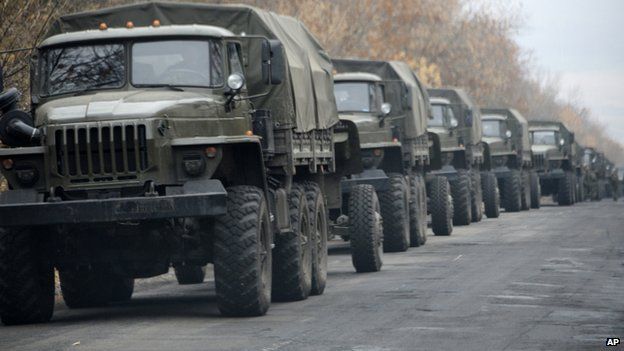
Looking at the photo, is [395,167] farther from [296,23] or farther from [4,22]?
[4,22]

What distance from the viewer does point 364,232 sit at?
19.6 meters

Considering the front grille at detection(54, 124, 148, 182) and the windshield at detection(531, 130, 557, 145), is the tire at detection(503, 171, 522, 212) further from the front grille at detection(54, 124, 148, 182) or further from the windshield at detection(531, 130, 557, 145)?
the front grille at detection(54, 124, 148, 182)

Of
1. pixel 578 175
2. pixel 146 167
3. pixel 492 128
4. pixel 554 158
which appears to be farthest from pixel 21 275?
pixel 578 175

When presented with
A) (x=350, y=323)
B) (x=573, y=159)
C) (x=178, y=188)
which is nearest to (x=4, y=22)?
(x=178, y=188)

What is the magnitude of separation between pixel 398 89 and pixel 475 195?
9.33 metres

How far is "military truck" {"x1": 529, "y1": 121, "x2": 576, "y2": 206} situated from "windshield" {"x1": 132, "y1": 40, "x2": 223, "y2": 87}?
33.5 m

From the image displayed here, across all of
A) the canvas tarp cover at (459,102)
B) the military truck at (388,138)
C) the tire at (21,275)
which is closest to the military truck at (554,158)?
the canvas tarp cover at (459,102)

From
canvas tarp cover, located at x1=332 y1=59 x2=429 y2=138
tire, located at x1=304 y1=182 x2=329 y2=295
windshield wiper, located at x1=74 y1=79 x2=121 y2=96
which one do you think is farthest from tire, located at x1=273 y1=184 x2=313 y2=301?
canvas tarp cover, located at x1=332 y1=59 x2=429 y2=138

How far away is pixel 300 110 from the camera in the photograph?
16156 millimetres

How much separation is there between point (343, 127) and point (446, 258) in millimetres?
3285

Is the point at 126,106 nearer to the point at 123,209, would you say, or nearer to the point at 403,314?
the point at 123,209

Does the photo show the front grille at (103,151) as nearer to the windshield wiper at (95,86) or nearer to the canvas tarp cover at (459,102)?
the windshield wiper at (95,86)

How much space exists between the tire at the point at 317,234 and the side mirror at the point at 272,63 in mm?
2898

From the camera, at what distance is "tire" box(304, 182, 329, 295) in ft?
53.6
